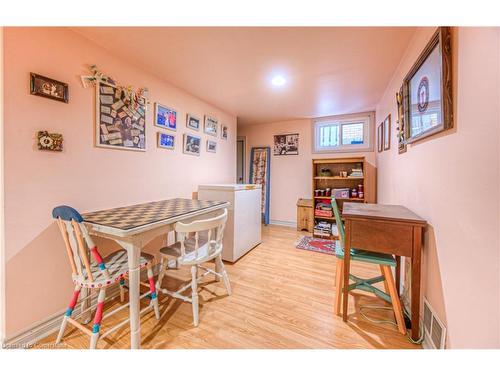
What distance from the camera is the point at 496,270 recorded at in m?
0.69

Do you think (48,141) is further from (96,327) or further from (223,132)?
(223,132)

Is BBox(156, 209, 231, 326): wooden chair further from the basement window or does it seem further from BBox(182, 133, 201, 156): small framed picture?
the basement window

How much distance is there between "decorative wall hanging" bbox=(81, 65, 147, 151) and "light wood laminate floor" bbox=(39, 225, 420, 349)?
1.50 m

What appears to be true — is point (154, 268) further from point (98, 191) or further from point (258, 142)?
point (258, 142)

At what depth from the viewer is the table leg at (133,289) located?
3.64 ft

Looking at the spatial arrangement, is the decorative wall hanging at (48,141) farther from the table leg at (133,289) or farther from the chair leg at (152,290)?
the chair leg at (152,290)

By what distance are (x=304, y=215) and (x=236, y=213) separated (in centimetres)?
199

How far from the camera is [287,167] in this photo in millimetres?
4184

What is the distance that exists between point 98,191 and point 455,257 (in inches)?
98.0

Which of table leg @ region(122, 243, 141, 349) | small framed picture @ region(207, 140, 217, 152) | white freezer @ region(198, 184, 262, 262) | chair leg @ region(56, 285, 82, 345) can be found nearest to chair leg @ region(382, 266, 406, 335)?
white freezer @ region(198, 184, 262, 262)

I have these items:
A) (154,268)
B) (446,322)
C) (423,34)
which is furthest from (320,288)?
(423,34)

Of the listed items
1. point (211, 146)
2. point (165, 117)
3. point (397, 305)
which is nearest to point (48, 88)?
point (165, 117)

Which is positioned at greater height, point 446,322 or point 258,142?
point 258,142

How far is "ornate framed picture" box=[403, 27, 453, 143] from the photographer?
3.18 feet
